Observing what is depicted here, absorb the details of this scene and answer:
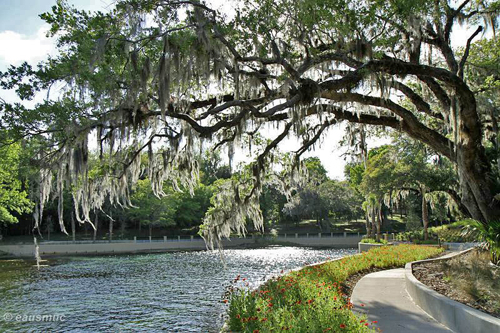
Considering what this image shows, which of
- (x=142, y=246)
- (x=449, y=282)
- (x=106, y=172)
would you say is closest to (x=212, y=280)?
(x=106, y=172)

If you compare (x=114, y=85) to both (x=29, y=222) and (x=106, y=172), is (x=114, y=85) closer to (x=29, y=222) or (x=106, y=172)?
(x=106, y=172)

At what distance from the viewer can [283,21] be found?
9.22 meters

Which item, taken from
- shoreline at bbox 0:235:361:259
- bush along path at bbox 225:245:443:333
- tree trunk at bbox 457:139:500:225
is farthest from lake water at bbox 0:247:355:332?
shoreline at bbox 0:235:361:259

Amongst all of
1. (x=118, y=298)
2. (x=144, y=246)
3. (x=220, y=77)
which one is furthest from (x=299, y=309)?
(x=144, y=246)

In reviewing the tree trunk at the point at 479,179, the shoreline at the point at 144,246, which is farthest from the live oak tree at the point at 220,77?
the shoreline at the point at 144,246

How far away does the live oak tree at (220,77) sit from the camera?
294 inches

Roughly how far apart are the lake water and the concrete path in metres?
3.59

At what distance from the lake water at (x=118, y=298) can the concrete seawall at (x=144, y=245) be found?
13012 mm

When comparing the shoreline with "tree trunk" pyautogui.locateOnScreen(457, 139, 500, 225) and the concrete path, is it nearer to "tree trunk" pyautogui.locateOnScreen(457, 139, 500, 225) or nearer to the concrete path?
the concrete path

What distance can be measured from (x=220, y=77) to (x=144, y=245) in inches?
1294

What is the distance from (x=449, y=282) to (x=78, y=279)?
16.3 m

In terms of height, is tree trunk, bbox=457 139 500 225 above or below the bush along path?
above

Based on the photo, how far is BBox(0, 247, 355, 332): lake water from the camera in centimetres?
957

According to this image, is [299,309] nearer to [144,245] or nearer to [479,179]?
[479,179]
